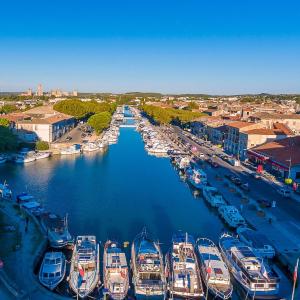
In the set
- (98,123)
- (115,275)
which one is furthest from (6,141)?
(115,275)

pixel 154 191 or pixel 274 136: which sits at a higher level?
pixel 274 136

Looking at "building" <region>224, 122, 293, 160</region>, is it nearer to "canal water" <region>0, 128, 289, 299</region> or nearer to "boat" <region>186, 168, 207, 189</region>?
"canal water" <region>0, 128, 289, 299</region>

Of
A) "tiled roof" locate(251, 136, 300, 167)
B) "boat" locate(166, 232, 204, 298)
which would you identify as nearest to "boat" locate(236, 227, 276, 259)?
"boat" locate(166, 232, 204, 298)

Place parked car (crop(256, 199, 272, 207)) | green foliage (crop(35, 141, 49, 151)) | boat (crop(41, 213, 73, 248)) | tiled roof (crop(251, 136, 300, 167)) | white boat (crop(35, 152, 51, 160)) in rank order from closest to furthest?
boat (crop(41, 213, 73, 248)) → parked car (crop(256, 199, 272, 207)) → tiled roof (crop(251, 136, 300, 167)) → white boat (crop(35, 152, 51, 160)) → green foliage (crop(35, 141, 49, 151))

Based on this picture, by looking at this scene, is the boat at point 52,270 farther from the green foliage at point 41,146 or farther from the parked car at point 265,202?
the green foliage at point 41,146

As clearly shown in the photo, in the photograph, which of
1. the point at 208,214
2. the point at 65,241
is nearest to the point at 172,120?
the point at 208,214

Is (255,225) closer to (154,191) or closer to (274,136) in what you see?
(154,191)

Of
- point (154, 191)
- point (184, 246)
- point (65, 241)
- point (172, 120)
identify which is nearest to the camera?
point (184, 246)
